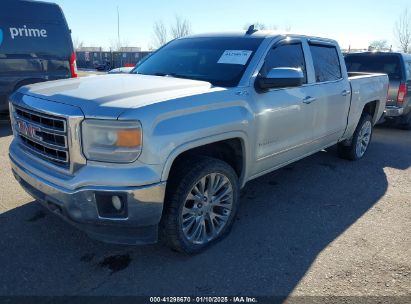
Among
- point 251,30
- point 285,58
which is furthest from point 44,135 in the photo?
point 285,58

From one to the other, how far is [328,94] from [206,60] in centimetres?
171

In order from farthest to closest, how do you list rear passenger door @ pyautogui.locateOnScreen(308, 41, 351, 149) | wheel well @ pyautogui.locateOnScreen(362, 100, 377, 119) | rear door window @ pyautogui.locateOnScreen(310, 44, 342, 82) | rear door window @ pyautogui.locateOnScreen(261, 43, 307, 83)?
wheel well @ pyautogui.locateOnScreen(362, 100, 377, 119)
rear door window @ pyautogui.locateOnScreen(310, 44, 342, 82)
rear passenger door @ pyautogui.locateOnScreen(308, 41, 351, 149)
rear door window @ pyautogui.locateOnScreen(261, 43, 307, 83)

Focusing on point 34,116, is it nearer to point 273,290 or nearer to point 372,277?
point 273,290

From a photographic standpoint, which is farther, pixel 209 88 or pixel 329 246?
pixel 329 246

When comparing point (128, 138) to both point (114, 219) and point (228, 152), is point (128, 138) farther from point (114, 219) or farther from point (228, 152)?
point (228, 152)

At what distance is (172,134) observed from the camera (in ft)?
8.70

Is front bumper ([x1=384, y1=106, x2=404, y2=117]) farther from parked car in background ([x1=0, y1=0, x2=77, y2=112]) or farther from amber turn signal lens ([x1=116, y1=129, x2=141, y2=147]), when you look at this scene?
amber turn signal lens ([x1=116, y1=129, x2=141, y2=147])

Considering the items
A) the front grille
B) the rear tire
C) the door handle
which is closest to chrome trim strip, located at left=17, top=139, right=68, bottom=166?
the front grille

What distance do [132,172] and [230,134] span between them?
3.21 feet

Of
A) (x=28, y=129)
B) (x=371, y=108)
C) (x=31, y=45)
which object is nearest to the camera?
(x=28, y=129)

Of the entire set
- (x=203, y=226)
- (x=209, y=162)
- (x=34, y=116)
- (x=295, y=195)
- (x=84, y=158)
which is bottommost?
(x=295, y=195)

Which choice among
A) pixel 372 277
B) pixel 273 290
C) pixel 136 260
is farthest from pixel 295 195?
pixel 136 260

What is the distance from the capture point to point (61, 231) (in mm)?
3486

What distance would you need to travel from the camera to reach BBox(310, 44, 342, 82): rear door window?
4580 mm
